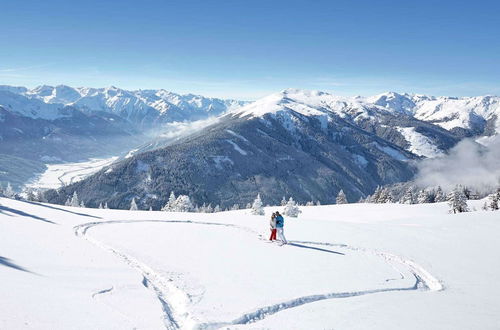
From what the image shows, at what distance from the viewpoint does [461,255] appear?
31016 millimetres

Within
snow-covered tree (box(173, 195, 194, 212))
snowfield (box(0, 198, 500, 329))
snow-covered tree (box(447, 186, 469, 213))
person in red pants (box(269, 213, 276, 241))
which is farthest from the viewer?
snow-covered tree (box(173, 195, 194, 212))

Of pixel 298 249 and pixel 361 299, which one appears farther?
pixel 298 249

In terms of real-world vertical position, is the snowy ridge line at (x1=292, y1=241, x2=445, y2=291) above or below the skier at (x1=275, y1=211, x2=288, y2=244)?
below

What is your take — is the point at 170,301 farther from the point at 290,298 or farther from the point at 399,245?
the point at 399,245

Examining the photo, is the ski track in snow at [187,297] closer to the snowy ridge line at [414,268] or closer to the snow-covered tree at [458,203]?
the snowy ridge line at [414,268]

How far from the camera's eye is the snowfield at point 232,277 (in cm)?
1445

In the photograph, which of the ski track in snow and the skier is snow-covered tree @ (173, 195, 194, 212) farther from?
the skier

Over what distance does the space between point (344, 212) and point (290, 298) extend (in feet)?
271

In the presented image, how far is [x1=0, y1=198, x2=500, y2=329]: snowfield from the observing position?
47.4 feet

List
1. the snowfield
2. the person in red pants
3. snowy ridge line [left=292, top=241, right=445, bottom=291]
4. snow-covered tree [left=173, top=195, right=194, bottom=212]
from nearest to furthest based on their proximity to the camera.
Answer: the snowfield, snowy ridge line [left=292, top=241, right=445, bottom=291], the person in red pants, snow-covered tree [left=173, top=195, right=194, bottom=212]

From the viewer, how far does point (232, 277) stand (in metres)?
20.5

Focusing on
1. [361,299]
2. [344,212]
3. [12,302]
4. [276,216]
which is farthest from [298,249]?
[344,212]

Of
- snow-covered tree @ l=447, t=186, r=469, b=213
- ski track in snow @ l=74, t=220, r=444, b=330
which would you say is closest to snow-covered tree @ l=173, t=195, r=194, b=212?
snow-covered tree @ l=447, t=186, r=469, b=213

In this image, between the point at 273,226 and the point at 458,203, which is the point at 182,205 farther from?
the point at 273,226
